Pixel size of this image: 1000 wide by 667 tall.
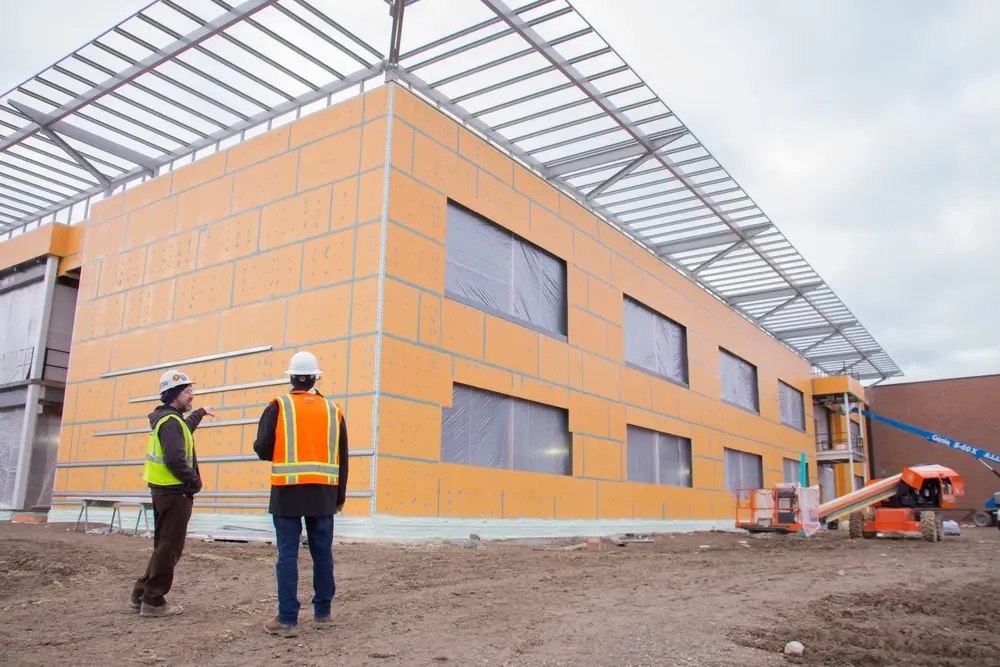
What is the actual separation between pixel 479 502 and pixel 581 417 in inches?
167

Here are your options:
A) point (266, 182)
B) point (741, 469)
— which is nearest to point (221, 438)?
point (266, 182)

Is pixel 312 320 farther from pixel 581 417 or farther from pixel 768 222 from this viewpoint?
pixel 768 222

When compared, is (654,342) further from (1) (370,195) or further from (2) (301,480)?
(2) (301,480)

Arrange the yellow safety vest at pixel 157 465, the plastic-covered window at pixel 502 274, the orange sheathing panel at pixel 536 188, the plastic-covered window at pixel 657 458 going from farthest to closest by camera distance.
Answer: the plastic-covered window at pixel 657 458 < the orange sheathing panel at pixel 536 188 < the plastic-covered window at pixel 502 274 < the yellow safety vest at pixel 157 465

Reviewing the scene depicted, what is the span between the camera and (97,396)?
16.4 m

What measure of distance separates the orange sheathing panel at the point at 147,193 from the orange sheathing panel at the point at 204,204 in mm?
722

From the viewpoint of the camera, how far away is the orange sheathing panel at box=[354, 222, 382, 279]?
12.7m

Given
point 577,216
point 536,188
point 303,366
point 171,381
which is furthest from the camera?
point 577,216

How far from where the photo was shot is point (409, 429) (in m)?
12.6

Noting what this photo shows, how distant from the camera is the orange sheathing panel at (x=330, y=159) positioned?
1353 cm

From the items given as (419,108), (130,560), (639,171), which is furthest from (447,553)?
(639,171)

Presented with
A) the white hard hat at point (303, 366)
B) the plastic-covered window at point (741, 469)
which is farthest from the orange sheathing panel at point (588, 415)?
the white hard hat at point (303, 366)

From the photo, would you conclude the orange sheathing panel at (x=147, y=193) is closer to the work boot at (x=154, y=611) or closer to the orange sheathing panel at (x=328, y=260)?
the orange sheathing panel at (x=328, y=260)

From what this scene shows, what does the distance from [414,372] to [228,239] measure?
4.85m
